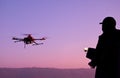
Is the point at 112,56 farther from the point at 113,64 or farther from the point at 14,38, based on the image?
the point at 14,38

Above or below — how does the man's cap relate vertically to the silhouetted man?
above

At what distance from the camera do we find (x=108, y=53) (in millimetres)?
8266

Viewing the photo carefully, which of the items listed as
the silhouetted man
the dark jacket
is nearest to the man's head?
the silhouetted man

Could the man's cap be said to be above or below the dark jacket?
above

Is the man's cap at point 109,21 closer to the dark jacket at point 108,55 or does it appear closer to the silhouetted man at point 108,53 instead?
the silhouetted man at point 108,53

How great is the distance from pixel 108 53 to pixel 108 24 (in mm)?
602

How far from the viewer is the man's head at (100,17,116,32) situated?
832 cm

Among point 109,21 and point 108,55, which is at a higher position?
point 109,21

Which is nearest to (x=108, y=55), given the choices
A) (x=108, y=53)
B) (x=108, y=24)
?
(x=108, y=53)

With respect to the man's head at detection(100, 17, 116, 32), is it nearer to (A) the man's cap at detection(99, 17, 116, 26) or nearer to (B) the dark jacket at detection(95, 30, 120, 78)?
(A) the man's cap at detection(99, 17, 116, 26)

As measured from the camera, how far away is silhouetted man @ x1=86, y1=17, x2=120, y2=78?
820 centimetres

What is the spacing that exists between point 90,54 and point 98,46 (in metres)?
0.23

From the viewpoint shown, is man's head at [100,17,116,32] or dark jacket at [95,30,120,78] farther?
man's head at [100,17,116,32]

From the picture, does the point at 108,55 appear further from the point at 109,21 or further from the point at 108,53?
the point at 109,21
